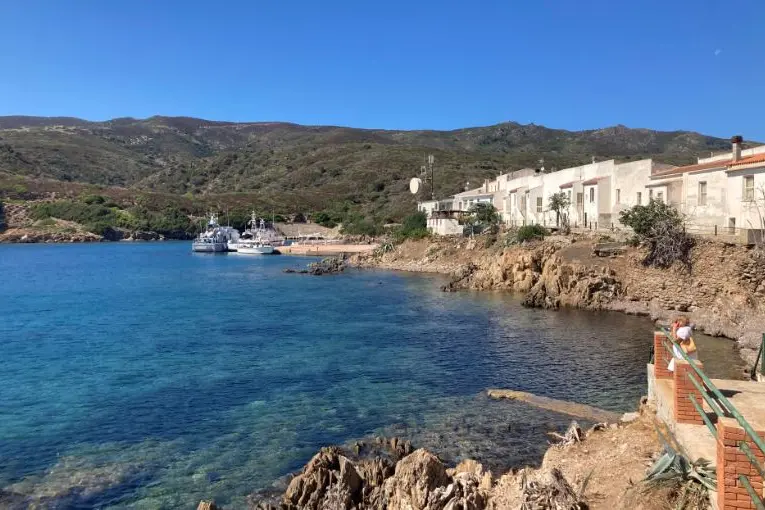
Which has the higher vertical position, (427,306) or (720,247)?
(720,247)

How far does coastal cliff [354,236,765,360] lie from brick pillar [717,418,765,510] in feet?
50.1

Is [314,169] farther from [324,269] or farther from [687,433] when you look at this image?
[687,433]

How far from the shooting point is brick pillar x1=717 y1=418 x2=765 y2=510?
6.11m

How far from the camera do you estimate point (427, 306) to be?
33500 millimetres

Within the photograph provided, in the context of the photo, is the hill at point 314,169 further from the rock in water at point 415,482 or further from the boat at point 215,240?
the rock in water at point 415,482

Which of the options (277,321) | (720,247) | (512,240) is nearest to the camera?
(720,247)

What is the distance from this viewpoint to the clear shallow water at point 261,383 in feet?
40.1

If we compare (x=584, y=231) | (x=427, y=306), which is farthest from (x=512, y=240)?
(x=427, y=306)

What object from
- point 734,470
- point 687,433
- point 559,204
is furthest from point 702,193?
point 734,470

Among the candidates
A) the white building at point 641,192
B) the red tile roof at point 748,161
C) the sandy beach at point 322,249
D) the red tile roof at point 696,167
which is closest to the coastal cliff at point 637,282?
the white building at point 641,192

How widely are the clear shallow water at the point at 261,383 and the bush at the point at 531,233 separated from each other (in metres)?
9.41

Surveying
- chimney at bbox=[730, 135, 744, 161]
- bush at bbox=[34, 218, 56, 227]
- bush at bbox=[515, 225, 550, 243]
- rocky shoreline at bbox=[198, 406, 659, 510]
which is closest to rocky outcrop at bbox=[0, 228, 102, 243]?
bush at bbox=[34, 218, 56, 227]

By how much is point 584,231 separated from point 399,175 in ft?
304

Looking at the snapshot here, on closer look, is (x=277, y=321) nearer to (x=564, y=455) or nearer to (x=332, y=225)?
(x=564, y=455)
